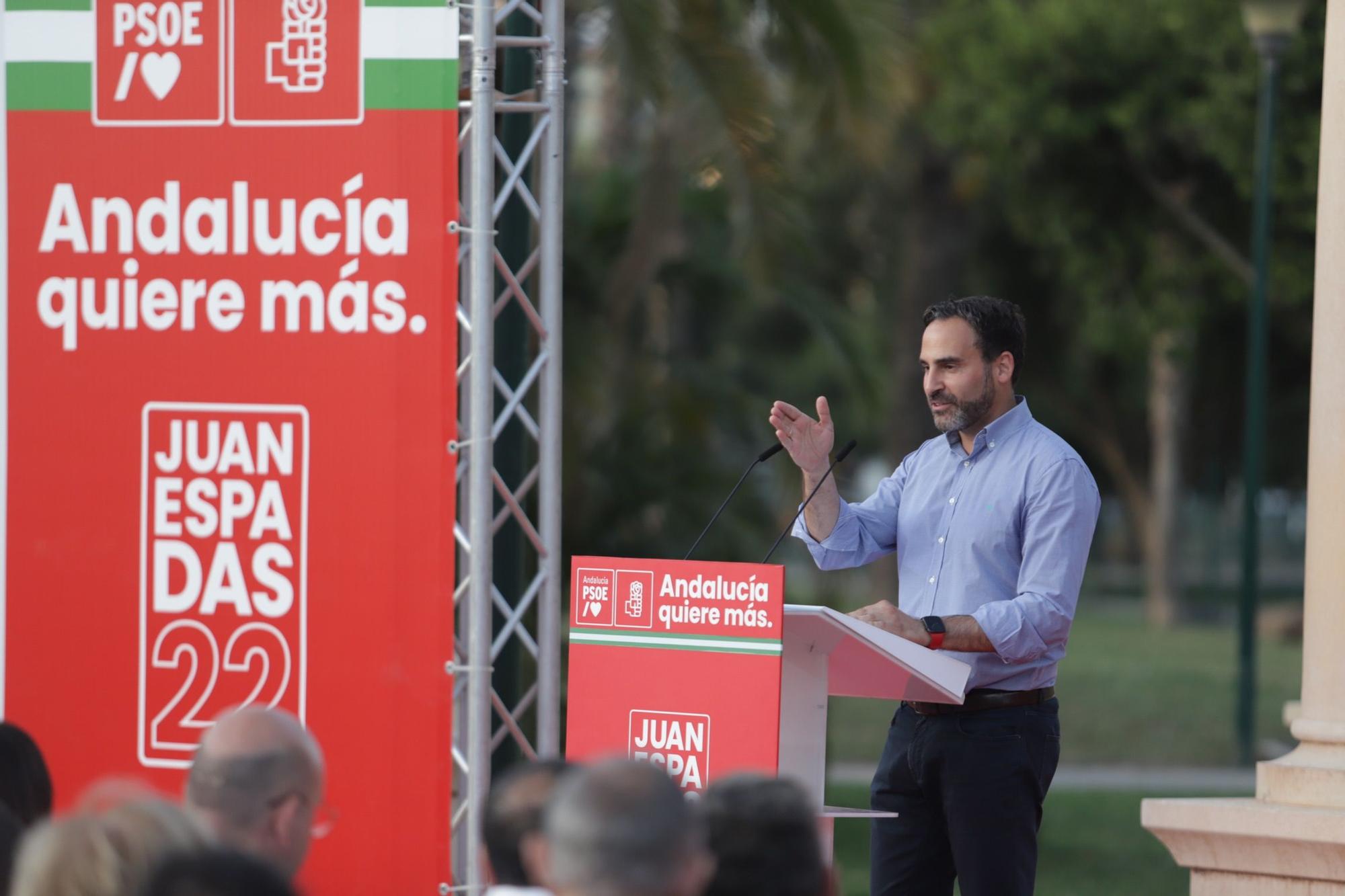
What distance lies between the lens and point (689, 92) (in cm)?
1175

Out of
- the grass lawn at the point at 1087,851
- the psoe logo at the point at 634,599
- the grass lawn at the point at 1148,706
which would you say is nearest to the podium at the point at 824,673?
the psoe logo at the point at 634,599

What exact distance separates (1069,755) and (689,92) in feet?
23.6

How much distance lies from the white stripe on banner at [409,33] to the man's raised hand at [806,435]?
1.34m

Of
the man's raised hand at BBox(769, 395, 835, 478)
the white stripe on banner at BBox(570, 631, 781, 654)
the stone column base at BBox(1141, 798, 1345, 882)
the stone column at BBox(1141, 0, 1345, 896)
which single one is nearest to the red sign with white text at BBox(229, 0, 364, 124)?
the man's raised hand at BBox(769, 395, 835, 478)

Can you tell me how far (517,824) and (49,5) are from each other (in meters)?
3.11

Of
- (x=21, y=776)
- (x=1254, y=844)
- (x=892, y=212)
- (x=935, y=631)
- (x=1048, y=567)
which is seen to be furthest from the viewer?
(x=892, y=212)

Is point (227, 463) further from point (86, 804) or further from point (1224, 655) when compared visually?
point (1224, 655)

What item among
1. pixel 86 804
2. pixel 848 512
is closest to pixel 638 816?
pixel 86 804

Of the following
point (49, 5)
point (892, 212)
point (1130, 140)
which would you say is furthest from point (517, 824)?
point (892, 212)

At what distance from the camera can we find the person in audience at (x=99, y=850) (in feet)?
8.45

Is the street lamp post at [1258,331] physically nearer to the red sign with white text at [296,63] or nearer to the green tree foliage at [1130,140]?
the green tree foliage at [1130,140]

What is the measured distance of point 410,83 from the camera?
497 cm

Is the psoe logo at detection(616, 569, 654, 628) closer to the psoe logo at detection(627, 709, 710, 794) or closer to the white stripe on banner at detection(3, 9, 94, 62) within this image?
the psoe logo at detection(627, 709, 710, 794)

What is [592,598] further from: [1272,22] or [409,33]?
[1272,22]
